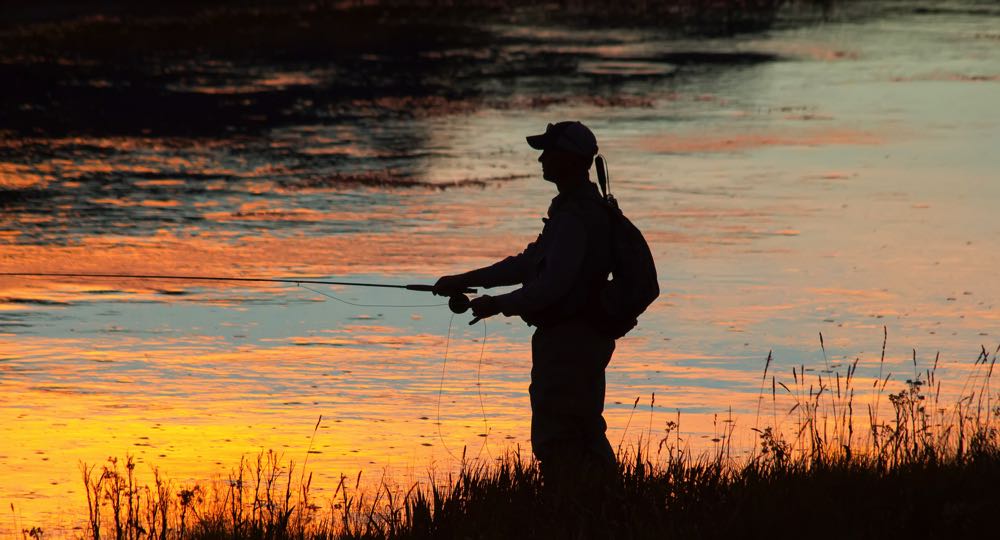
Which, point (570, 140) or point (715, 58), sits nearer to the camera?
point (570, 140)

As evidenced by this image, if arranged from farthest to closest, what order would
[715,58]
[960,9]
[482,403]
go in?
[960,9], [715,58], [482,403]

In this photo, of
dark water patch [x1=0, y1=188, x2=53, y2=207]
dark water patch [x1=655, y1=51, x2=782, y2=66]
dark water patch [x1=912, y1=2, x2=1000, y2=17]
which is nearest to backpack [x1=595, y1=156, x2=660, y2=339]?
dark water patch [x1=0, y1=188, x2=53, y2=207]

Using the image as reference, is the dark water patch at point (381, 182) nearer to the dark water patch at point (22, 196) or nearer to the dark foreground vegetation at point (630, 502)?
the dark water patch at point (22, 196)

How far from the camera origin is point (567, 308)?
20.7ft

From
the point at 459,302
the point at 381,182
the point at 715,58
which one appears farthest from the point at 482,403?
the point at 715,58

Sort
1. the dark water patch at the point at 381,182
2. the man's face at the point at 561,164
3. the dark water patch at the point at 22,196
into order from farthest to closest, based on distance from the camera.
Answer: the dark water patch at the point at 381,182
the dark water patch at the point at 22,196
the man's face at the point at 561,164

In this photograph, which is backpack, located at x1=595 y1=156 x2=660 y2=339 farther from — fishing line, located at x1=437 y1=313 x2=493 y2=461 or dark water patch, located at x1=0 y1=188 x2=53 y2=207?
dark water patch, located at x1=0 y1=188 x2=53 y2=207

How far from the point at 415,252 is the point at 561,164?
6.88 metres

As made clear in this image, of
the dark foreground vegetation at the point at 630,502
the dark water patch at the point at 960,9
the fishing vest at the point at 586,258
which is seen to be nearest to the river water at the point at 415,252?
the dark foreground vegetation at the point at 630,502

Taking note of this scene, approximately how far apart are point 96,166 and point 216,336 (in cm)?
822

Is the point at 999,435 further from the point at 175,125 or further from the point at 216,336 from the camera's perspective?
the point at 175,125

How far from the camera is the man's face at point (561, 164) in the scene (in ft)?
20.7

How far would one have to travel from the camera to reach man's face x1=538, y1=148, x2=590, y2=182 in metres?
6.32

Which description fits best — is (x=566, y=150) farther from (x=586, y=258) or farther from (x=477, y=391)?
(x=477, y=391)
